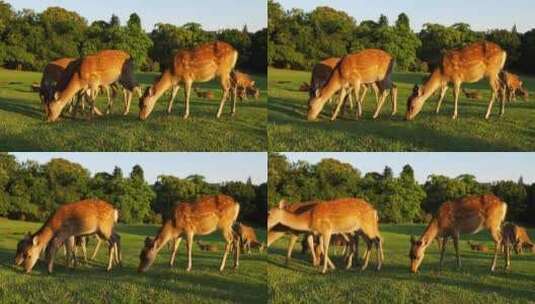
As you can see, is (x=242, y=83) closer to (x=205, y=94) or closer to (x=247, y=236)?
(x=205, y=94)

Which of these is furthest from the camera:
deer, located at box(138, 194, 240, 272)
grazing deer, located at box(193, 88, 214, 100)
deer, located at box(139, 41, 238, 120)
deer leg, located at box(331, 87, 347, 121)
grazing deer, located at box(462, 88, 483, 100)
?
grazing deer, located at box(193, 88, 214, 100)

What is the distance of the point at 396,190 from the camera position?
35.6ft

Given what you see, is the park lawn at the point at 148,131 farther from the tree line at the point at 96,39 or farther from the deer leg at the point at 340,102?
the deer leg at the point at 340,102

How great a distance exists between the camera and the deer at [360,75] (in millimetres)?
11203

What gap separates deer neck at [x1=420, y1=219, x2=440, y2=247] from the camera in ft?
34.6

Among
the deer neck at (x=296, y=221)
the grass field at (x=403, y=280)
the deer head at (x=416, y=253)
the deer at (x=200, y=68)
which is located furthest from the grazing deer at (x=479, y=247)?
the deer at (x=200, y=68)

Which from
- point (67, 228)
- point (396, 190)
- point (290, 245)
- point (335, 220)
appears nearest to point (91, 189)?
point (67, 228)

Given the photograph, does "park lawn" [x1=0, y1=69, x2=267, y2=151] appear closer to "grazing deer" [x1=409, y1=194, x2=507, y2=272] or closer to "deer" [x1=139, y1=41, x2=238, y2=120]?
"deer" [x1=139, y1=41, x2=238, y2=120]

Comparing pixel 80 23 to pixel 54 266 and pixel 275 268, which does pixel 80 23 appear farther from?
pixel 275 268

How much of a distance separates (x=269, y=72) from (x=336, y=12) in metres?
1.19

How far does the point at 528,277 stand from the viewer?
1012cm

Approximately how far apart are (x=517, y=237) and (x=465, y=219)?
724mm

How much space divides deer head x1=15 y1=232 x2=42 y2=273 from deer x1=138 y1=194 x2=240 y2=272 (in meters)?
1.32

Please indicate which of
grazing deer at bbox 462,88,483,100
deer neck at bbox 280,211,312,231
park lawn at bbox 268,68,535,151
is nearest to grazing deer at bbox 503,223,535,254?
park lawn at bbox 268,68,535,151
